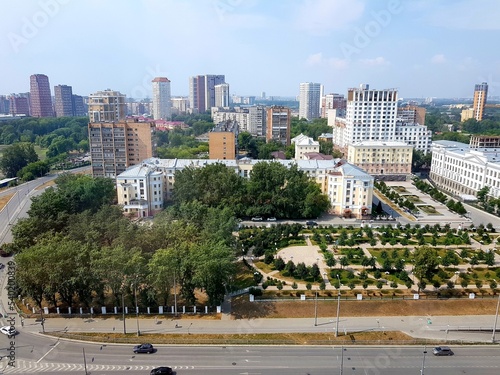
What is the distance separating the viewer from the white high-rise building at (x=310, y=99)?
140750 millimetres

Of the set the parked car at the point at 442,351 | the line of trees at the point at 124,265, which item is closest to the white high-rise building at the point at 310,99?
the line of trees at the point at 124,265

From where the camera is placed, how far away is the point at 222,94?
476 ft

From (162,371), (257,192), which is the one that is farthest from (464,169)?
(162,371)

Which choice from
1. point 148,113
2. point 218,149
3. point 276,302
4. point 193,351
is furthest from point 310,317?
point 148,113

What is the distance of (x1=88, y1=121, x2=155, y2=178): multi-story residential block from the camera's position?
49.5 meters

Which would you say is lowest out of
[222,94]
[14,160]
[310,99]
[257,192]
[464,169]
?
[257,192]

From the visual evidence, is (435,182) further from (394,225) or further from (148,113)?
(148,113)

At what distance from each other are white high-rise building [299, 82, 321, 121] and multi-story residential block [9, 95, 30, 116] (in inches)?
3721

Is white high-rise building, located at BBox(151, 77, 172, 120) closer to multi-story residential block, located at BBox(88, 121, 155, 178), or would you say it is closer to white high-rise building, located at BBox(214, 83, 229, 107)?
white high-rise building, located at BBox(214, 83, 229, 107)

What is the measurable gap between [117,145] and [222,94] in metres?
100

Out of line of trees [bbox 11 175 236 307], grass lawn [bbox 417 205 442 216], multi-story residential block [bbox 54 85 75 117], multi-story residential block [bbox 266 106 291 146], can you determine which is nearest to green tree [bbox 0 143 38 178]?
line of trees [bbox 11 175 236 307]

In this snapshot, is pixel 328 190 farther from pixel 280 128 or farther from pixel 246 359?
pixel 280 128

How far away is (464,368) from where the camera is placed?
55.4 ft

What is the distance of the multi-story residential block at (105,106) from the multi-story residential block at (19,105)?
82.1 m
